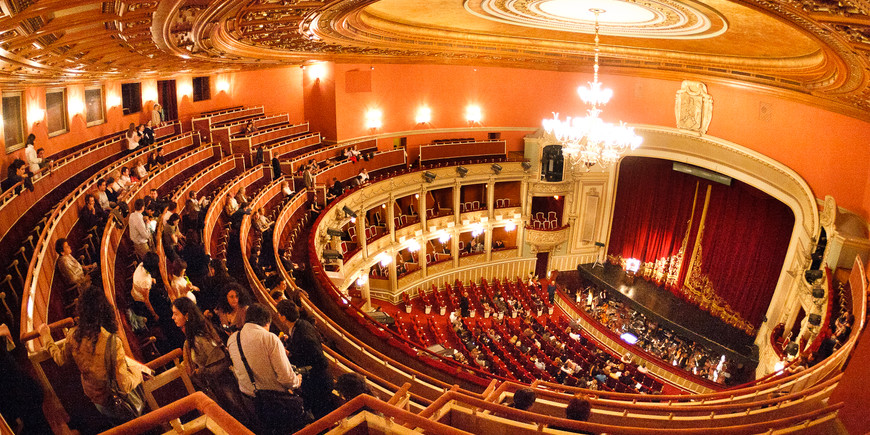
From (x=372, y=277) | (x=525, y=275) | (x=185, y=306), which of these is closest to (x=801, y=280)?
(x=525, y=275)

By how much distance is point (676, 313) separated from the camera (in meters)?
14.5

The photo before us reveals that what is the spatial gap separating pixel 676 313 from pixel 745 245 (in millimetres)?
2467

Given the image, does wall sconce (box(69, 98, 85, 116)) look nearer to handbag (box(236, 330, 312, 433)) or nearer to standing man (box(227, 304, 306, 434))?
standing man (box(227, 304, 306, 434))

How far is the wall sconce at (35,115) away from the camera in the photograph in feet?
29.2

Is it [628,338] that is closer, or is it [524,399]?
[524,399]

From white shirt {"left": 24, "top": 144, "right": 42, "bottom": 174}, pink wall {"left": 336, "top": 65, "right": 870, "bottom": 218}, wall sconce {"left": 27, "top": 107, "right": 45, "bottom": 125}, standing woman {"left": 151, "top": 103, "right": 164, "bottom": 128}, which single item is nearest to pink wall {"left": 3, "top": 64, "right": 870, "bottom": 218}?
pink wall {"left": 336, "top": 65, "right": 870, "bottom": 218}

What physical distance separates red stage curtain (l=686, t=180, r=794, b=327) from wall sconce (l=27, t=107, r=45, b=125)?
1503 centimetres

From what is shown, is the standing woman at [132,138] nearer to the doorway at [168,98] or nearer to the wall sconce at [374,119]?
the doorway at [168,98]

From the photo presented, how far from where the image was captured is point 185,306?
327cm

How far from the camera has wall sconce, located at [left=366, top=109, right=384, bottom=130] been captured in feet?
54.3

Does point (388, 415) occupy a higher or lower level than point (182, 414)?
lower

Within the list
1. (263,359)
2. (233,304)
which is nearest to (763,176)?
(233,304)

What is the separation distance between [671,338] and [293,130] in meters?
11.7

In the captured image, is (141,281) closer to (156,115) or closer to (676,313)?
(156,115)
